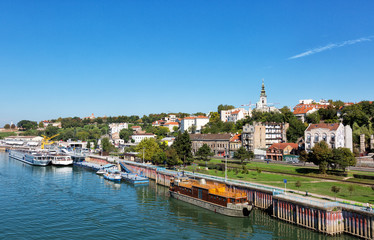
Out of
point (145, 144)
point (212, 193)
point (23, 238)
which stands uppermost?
point (145, 144)

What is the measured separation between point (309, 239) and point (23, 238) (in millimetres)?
37225

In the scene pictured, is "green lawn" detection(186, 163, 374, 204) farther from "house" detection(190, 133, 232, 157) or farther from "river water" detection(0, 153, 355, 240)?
"house" detection(190, 133, 232, 157)

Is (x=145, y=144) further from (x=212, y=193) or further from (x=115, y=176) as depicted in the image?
(x=212, y=193)

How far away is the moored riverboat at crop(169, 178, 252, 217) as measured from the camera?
47312 mm

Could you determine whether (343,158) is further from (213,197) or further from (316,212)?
(213,197)

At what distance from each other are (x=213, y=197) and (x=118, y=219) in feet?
54.3

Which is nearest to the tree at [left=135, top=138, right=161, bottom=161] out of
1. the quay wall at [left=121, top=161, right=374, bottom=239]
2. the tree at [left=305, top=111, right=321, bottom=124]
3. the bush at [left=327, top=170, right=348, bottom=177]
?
the bush at [left=327, top=170, right=348, bottom=177]

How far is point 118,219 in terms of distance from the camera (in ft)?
151

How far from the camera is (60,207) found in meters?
52.2

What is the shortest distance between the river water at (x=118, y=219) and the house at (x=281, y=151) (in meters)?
59.8

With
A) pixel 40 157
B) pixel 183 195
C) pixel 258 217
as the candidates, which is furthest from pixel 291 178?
pixel 40 157

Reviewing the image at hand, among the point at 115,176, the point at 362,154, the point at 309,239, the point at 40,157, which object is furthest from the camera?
the point at 40,157

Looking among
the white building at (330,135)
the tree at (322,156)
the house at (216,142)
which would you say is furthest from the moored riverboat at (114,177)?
the white building at (330,135)

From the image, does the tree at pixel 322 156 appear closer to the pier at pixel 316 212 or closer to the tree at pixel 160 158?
the pier at pixel 316 212
